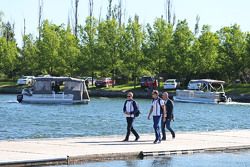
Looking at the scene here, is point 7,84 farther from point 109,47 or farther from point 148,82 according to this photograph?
point 148,82

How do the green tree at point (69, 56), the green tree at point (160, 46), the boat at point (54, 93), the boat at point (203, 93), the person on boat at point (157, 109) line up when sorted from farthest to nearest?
the green tree at point (69, 56) < the green tree at point (160, 46) < the boat at point (203, 93) < the boat at point (54, 93) < the person on boat at point (157, 109)

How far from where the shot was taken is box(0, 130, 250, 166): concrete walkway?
2031 cm

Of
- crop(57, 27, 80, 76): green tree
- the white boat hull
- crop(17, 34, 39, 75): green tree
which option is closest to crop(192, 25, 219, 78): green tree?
the white boat hull

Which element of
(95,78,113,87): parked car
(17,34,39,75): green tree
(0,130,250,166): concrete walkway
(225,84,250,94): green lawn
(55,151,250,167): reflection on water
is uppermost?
(17,34,39,75): green tree

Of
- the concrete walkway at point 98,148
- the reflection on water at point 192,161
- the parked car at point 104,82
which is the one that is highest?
the parked car at point 104,82

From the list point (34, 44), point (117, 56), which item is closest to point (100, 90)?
point (117, 56)

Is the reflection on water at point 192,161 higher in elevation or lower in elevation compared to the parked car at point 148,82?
lower

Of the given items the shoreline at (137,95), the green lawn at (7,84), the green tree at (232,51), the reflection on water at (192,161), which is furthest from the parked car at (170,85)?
the reflection on water at (192,161)

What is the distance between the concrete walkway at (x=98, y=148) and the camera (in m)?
20.3

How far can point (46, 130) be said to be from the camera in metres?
41.8

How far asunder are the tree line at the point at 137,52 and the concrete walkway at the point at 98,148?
7438 centimetres

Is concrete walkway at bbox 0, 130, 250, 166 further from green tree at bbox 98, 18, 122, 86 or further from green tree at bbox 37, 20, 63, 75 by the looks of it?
green tree at bbox 37, 20, 63, 75

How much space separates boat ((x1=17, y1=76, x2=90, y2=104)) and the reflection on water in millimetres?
58874

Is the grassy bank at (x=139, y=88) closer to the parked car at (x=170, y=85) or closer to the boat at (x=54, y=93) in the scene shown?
the parked car at (x=170, y=85)
